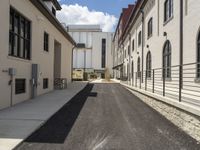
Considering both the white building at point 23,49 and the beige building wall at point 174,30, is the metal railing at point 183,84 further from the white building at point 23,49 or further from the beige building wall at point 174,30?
the white building at point 23,49

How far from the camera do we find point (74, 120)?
31.0 feet

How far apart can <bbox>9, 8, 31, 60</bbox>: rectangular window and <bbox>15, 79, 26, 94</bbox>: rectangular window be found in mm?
1256

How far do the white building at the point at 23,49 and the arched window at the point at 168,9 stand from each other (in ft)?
25.3

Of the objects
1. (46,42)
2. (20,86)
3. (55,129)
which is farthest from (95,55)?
(55,129)

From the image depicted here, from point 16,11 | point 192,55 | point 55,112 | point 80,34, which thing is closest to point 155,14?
point 192,55

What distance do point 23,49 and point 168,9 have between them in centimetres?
908

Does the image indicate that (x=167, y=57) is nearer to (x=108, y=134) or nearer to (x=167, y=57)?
(x=167, y=57)

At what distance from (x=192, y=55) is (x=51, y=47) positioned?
1274 centimetres

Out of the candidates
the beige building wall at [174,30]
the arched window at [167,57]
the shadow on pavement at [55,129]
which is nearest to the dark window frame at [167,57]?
the arched window at [167,57]

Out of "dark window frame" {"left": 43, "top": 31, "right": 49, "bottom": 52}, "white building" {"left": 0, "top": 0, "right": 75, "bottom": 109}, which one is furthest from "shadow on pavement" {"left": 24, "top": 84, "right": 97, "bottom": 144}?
"dark window frame" {"left": 43, "top": 31, "right": 49, "bottom": 52}

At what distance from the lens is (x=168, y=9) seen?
17.5 meters

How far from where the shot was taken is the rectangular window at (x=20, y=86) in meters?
13.6

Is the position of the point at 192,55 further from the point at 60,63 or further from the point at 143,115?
the point at 60,63

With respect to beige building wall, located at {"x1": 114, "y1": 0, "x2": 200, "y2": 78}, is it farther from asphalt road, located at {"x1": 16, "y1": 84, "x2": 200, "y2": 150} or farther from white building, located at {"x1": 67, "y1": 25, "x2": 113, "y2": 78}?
white building, located at {"x1": 67, "y1": 25, "x2": 113, "y2": 78}
